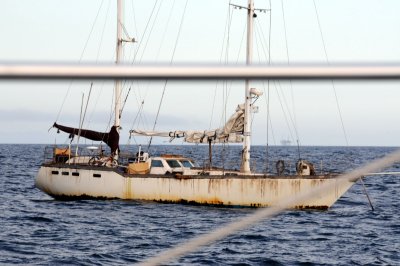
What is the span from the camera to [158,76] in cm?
194

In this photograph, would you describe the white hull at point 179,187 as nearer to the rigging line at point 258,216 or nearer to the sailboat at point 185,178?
the sailboat at point 185,178

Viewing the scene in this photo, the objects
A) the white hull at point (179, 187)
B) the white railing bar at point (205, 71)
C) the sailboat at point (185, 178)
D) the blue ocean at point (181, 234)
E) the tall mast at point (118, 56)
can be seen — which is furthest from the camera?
the tall mast at point (118, 56)

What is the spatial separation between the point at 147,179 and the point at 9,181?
19.0 meters

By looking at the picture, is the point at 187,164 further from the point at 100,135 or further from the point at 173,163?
the point at 100,135

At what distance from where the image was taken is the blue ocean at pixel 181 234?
1565cm

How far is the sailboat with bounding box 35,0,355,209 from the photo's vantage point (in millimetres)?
24141

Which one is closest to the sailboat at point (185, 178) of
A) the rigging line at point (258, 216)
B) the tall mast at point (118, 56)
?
the tall mast at point (118, 56)

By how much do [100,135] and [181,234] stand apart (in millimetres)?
12078

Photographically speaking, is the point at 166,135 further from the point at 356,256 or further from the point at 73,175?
the point at 356,256

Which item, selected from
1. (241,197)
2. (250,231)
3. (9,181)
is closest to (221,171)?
(241,197)

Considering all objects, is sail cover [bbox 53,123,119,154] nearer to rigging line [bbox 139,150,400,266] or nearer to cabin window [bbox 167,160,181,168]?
cabin window [bbox 167,160,181,168]

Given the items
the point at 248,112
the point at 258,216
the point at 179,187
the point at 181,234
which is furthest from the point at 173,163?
the point at 258,216

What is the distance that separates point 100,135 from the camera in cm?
3075

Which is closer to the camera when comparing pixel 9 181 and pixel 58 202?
pixel 58 202
